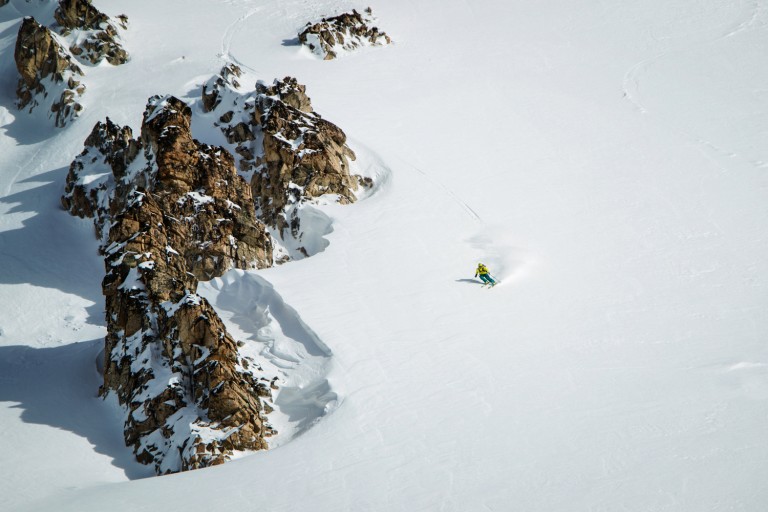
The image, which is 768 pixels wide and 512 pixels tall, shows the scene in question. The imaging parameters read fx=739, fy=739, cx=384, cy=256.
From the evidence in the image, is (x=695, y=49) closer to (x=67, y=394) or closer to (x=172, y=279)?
(x=172, y=279)

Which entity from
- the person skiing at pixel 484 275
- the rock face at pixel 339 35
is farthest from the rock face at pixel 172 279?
the rock face at pixel 339 35

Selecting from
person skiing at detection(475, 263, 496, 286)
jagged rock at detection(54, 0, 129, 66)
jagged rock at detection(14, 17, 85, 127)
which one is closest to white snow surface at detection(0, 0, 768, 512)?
person skiing at detection(475, 263, 496, 286)

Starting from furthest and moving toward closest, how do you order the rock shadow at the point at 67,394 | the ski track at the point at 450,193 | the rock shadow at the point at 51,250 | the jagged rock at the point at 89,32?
the jagged rock at the point at 89,32
the ski track at the point at 450,193
the rock shadow at the point at 51,250
the rock shadow at the point at 67,394

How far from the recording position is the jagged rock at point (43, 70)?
125 ft

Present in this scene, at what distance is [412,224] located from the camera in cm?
2905

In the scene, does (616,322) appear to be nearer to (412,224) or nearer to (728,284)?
(728,284)

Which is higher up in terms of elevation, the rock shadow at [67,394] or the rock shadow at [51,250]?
the rock shadow at [67,394]

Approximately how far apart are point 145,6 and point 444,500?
42.2m

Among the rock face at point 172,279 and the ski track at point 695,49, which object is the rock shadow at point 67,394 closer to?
the rock face at point 172,279

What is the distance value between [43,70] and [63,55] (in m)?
1.30

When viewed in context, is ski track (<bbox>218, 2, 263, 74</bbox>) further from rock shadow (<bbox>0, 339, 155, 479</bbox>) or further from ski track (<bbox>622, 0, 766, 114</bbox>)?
rock shadow (<bbox>0, 339, 155, 479</bbox>)

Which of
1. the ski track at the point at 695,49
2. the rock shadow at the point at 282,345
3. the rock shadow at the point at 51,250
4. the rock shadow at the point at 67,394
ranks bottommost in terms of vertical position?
the rock shadow at the point at 51,250

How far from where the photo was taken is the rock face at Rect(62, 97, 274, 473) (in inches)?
736

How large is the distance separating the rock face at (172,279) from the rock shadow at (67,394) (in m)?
0.54
